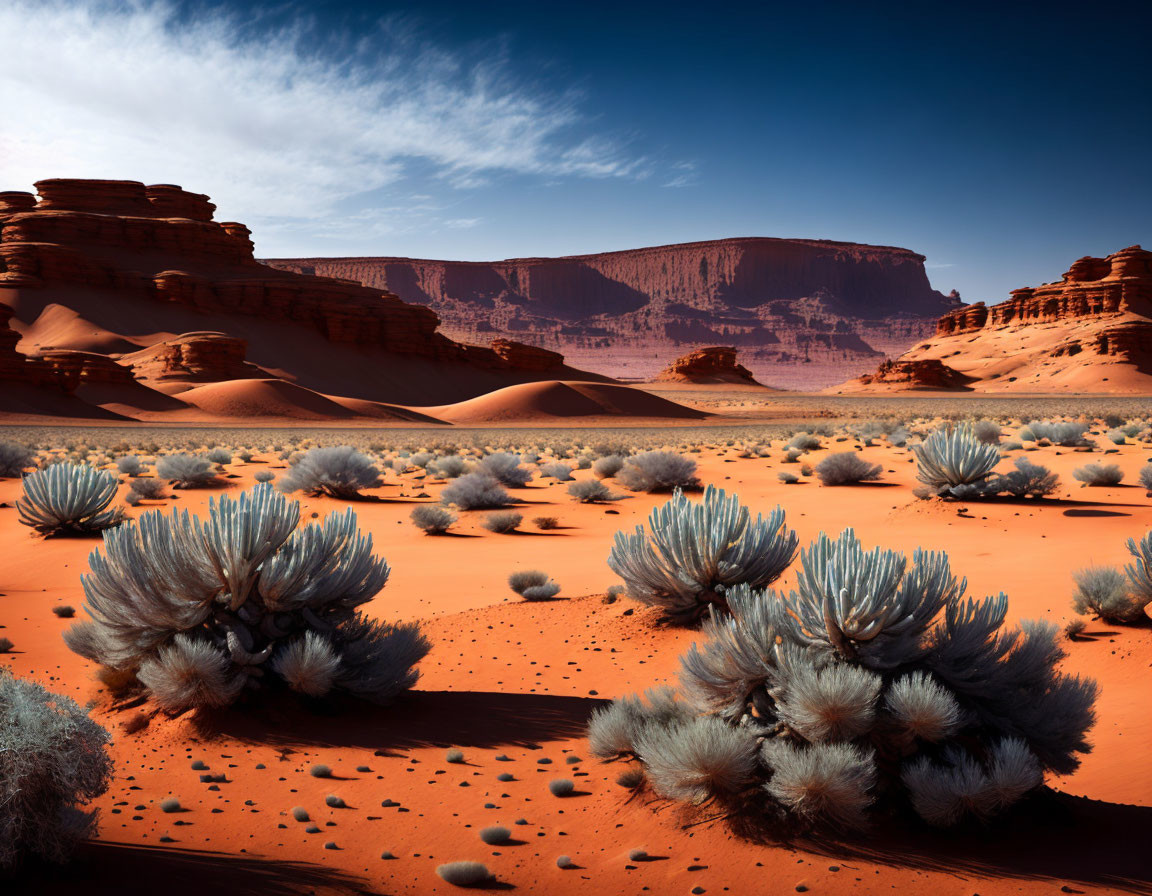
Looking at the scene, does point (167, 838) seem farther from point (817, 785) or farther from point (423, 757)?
point (817, 785)

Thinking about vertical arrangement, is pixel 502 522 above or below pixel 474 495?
below

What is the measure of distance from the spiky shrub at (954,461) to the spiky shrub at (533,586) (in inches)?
291

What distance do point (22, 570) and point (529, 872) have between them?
992 centimetres

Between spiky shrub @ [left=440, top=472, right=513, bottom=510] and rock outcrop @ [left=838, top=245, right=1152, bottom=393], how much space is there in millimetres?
78859

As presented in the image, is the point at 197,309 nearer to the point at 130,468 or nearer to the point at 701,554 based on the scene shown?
the point at 130,468

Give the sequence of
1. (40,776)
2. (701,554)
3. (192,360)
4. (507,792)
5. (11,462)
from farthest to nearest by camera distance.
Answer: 1. (192,360)
2. (11,462)
3. (701,554)
4. (507,792)
5. (40,776)

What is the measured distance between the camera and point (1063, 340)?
9431 cm

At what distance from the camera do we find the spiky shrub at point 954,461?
13867mm

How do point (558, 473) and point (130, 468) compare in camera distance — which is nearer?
point (130, 468)

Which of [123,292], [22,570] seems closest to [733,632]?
[22,570]

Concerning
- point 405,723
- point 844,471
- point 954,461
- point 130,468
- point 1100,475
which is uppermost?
point 954,461

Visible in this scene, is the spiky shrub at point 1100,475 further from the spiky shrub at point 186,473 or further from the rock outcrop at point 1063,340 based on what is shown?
the rock outcrop at point 1063,340

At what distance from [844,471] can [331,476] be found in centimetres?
1015

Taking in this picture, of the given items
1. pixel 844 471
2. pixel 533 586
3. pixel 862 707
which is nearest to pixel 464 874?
pixel 862 707
